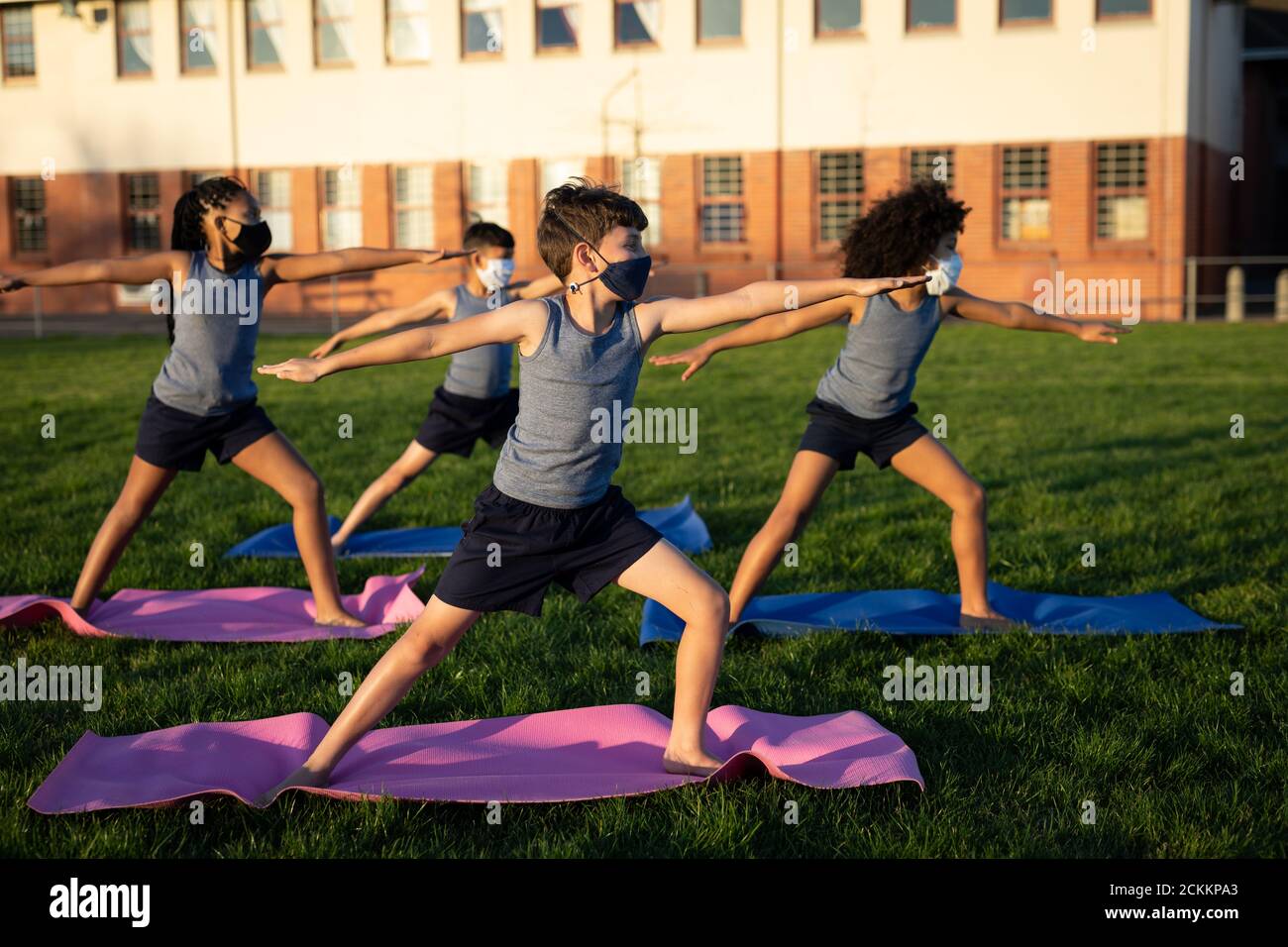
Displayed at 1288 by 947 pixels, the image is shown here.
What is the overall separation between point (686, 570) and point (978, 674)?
190 cm

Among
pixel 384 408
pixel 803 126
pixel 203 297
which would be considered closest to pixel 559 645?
pixel 203 297

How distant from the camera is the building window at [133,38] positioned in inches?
1341

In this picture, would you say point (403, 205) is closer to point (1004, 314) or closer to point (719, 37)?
point (719, 37)

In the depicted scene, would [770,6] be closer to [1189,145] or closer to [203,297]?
[1189,145]

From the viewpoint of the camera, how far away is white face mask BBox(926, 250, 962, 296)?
638cm

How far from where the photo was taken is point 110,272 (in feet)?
20.2

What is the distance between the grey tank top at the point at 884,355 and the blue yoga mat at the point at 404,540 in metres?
2.16

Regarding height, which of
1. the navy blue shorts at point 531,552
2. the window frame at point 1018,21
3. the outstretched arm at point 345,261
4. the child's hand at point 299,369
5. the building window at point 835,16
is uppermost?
the building window at point 835,16

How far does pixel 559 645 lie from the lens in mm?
6355

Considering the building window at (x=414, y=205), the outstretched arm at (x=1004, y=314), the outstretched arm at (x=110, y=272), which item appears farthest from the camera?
the building window at (x=414, y=205)

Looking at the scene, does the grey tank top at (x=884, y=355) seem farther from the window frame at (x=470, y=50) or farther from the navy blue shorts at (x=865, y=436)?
the window frame at (x=470, y=50)

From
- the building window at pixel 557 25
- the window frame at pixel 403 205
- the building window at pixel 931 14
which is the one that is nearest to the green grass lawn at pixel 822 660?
the building window at pixel 931 14

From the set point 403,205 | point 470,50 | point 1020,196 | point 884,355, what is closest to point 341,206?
point 403,205

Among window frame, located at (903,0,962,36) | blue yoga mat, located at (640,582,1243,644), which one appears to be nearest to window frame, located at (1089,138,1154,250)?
window frame, located at (903,0,962,36)
